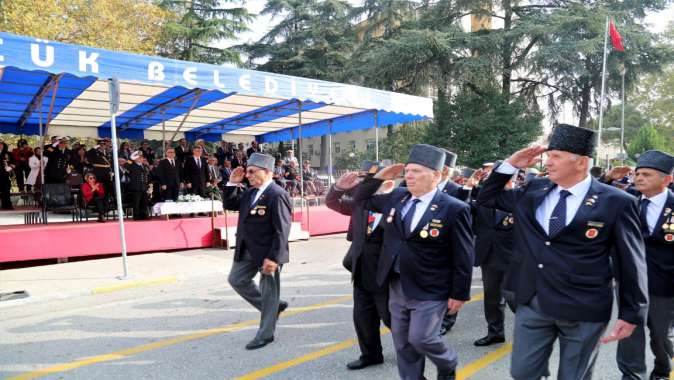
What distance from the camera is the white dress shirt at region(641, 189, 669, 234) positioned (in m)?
3.63

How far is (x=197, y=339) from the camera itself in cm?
496

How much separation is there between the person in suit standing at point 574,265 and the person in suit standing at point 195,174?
36.6 ft

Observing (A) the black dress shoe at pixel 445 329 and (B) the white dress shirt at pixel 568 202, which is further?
(A) the black dress shoe at pixel 445 329

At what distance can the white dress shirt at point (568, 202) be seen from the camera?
259 centimetres

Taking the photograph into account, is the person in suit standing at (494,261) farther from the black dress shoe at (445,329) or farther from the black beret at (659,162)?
the black beret at (659,162)

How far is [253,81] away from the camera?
382 inches

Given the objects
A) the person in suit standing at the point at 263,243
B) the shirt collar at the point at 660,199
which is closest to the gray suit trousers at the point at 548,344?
the shirt collar at the point at 660,199

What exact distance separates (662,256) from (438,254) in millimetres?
1729

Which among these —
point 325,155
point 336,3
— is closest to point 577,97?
point 336,3

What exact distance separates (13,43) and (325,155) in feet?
103

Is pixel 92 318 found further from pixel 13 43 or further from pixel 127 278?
pixel 13 43

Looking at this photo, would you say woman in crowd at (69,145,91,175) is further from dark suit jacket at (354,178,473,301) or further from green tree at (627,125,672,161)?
green tree at (627,125,672,161)

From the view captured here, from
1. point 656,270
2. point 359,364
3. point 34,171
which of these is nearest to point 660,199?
point 656,270

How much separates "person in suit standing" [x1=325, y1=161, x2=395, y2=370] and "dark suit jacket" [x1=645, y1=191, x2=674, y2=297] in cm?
193
